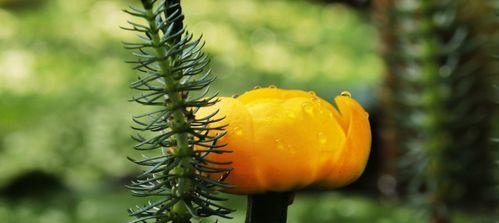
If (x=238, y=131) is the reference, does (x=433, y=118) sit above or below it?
above

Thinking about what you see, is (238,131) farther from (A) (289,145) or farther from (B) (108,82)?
(B) (108,82)

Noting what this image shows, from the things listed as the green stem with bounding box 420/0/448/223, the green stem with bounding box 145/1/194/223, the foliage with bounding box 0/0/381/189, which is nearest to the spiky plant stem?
the green stem with bounding box 145/1/194/223

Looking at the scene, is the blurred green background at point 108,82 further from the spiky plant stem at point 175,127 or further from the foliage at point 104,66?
the spiky plant stem at point 175,127

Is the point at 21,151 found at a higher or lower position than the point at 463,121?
higher

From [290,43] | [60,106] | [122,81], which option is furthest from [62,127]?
[290,43]

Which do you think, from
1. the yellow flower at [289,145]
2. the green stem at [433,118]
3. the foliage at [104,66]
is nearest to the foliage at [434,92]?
the green stem at [433,118]

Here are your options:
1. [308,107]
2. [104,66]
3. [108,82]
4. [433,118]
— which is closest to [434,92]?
[433,118]

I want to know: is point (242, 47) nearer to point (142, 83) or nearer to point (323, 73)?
point (323, 73)
